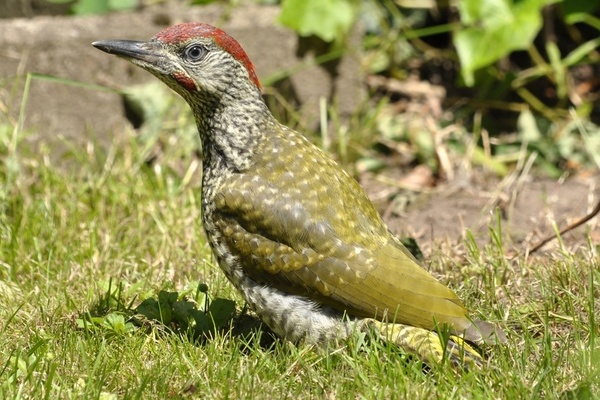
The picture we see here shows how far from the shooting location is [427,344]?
3395mm

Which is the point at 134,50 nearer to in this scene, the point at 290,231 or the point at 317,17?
the point at 290,231

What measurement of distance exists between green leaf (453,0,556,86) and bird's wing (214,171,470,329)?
2.23 metres

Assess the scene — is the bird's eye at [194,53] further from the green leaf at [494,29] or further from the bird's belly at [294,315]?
the green leaf at [494,29]

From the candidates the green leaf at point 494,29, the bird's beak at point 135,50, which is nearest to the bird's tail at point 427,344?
the bird's beak at point 135,50

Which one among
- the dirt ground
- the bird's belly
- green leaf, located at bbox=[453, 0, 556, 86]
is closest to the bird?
the bird's belly

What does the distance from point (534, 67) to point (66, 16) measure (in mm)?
2919

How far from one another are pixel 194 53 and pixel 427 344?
1356 mm

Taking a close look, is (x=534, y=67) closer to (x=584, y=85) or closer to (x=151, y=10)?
(x=584, y=85)

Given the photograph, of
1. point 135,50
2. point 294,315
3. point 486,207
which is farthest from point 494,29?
point 294,315

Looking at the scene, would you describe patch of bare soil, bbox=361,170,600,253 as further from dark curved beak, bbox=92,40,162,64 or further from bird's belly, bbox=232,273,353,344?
dark curved beak, bbox=92,40,162,64

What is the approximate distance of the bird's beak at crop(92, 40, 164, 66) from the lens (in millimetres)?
3775

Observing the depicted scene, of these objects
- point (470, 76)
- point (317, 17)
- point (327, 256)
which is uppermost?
point (317, 17)

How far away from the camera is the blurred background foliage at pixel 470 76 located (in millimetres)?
5707

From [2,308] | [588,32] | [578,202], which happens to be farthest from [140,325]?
[588,32]
